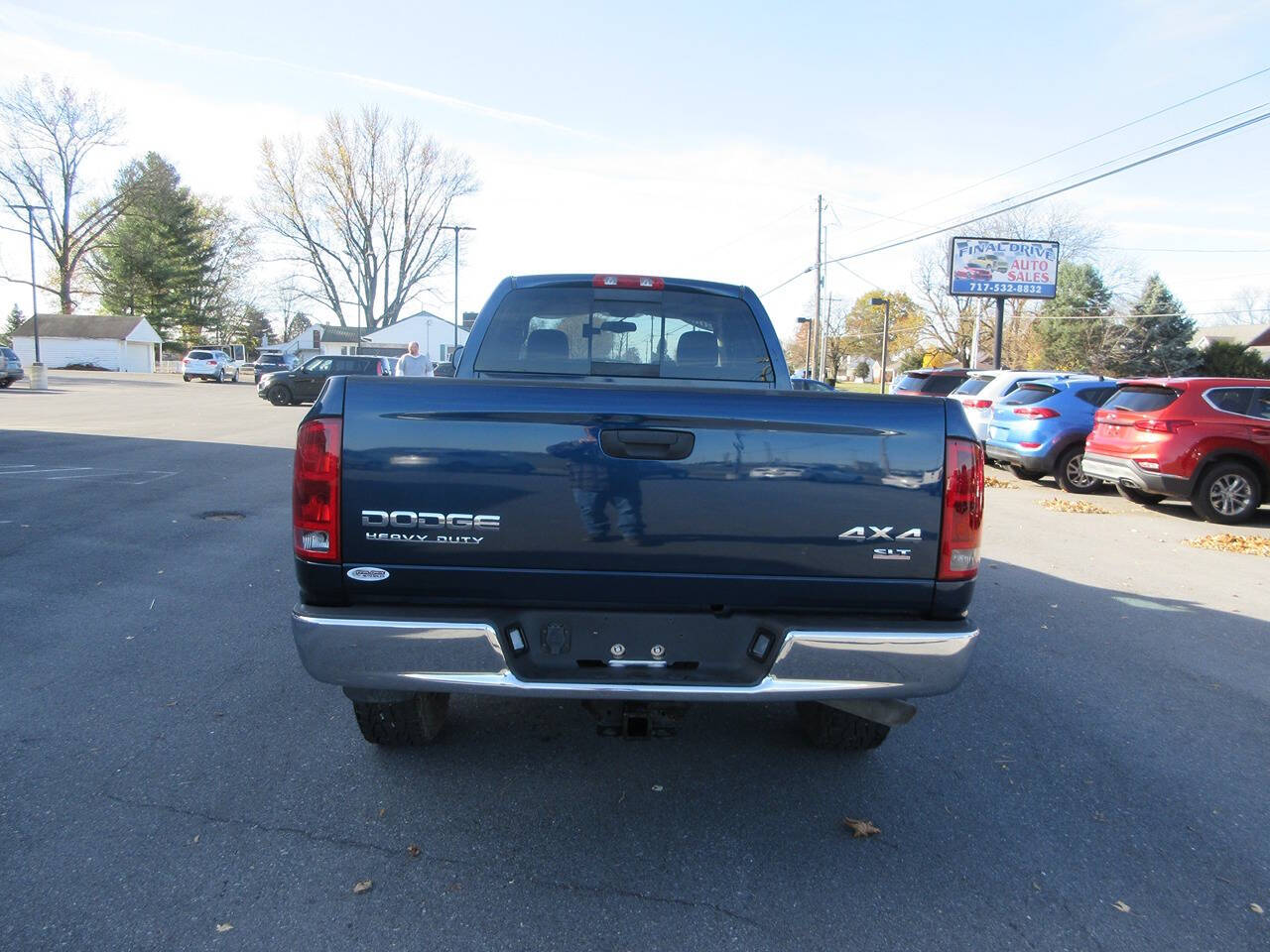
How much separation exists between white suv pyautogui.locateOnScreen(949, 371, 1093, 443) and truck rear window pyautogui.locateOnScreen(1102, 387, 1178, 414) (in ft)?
8.80

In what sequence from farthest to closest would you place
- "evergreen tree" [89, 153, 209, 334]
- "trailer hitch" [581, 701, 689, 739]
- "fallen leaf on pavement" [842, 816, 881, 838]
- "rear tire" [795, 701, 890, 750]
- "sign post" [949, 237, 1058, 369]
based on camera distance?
"evergreen tree" [89, 153, 209, 334] < "sign post" [949, 237, 1058, 369] < "rear tire" [795, 701, 890, 750] < "fallen leaf on pavement" [842, 816, 881, 838] < "trailer hitch" [581, 701, 689, 739]

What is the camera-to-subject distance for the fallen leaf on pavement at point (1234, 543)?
9.16 meters

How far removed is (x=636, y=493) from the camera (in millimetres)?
2799

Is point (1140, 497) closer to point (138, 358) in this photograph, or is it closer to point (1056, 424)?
point (1056, 424)

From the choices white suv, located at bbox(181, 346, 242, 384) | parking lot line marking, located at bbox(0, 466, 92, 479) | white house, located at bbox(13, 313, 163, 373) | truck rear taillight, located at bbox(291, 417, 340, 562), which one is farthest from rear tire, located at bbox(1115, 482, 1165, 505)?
white house, located at bbox(13, 313, 163, 373)

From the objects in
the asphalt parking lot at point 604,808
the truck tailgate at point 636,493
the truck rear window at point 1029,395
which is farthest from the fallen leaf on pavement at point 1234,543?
the truck tailgate at point 636,493

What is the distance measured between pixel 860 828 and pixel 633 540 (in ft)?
4.63

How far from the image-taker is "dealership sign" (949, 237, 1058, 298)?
107ft

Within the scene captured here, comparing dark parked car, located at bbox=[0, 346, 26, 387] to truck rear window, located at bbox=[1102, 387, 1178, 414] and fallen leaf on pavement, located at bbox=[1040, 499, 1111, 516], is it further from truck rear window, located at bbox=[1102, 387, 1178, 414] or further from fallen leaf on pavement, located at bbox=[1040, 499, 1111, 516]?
truck rear window, located at bbox=[1102, 387, 1178, 414]

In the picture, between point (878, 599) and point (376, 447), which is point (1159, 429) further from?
point (376, 447)

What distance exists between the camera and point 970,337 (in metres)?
59.9

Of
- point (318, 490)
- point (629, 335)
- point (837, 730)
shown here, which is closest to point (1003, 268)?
point (629, 335)

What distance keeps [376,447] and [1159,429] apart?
1066 cm

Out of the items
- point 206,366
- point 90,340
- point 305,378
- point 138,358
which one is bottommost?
point 305,378
